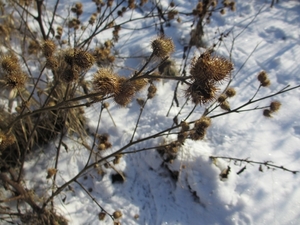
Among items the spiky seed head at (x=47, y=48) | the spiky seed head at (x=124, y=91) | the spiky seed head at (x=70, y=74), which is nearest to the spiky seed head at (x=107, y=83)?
the spiky seed head at (x=124, y=91)

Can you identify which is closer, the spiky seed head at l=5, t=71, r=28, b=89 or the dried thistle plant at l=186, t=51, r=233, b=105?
the dried thistle plant at l=186, t=51, r=233, b=105

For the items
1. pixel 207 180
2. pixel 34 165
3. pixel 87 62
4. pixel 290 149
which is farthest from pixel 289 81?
pixel 34 165

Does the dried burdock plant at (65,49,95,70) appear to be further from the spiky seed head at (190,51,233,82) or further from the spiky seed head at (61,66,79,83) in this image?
the spiky seed head at (190,51,233,82)

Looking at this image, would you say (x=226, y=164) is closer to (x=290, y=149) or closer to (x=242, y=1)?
(x=290, y=149)

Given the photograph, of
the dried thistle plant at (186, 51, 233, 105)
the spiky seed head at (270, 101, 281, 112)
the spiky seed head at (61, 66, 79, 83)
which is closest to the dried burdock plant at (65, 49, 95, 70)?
the spiky seed head at (61, 66, 79, 83)

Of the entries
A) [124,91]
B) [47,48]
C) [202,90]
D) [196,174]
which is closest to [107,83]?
[124,91]

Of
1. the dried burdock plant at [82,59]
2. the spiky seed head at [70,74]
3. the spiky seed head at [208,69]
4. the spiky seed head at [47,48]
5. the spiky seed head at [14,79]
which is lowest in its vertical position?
the spiky seed head at [14,79]

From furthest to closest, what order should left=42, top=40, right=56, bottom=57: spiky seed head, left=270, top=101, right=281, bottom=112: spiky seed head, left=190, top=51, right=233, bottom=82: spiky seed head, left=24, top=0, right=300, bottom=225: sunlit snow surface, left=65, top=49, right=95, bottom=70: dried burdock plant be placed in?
left=24, top=0, right=300, bottom=225: sunlit snow surface, left=270, top=101, right=281, bottom=112: spiky seed head, left=42, top=40, right=56, bottom=57: spiky seed head, left=65, top=49, right=95, bottom=70: dried burdock plant, left=190, top=51, right=233, bottom=82: spiky seed head

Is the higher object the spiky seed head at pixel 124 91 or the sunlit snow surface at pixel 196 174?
the sunlit snow surface at pixel 196 174

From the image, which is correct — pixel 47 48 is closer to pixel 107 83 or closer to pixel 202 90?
pixel 107 83

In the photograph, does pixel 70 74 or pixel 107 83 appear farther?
pixel 70 74

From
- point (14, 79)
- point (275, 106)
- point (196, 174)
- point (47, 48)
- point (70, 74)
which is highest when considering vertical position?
point (275, 106)

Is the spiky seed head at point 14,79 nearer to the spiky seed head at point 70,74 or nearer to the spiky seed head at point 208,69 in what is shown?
the spiky seed head at point 70,74

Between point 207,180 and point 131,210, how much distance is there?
2.45 feet
